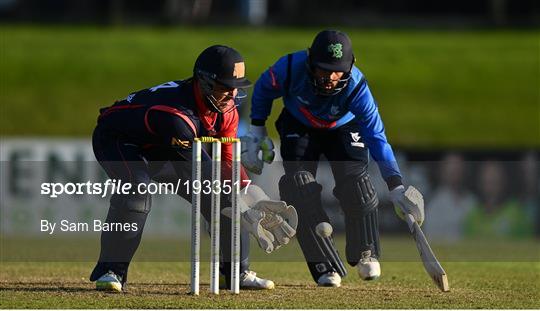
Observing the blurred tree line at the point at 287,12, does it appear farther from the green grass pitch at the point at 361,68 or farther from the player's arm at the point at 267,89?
the player's arm at the point at 267,89

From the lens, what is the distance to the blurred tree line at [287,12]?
3522 centimetres

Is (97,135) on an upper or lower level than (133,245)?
upper

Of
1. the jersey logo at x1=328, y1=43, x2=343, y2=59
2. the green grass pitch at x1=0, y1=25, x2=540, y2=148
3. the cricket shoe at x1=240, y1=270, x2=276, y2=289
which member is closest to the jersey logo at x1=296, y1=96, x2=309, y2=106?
the jersey logo at x1=328, y1=43, x2=343, y2=59

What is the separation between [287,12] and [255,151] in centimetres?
2597

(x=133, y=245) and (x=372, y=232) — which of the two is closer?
(x=133, y=245)

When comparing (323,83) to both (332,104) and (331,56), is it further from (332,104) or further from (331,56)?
(332,104)

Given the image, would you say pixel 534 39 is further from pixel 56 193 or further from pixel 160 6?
pixel 56 193

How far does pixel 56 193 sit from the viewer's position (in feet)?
31.9

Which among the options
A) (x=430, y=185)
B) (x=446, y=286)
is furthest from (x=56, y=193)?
(x=430, y=185)

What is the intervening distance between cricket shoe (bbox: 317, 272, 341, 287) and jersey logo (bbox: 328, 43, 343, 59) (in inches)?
71.3

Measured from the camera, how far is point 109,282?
30.1ft

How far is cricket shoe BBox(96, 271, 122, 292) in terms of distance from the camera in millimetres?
9164

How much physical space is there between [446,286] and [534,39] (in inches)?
1020

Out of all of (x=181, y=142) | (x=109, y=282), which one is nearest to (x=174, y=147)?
(x=181, y=142)
